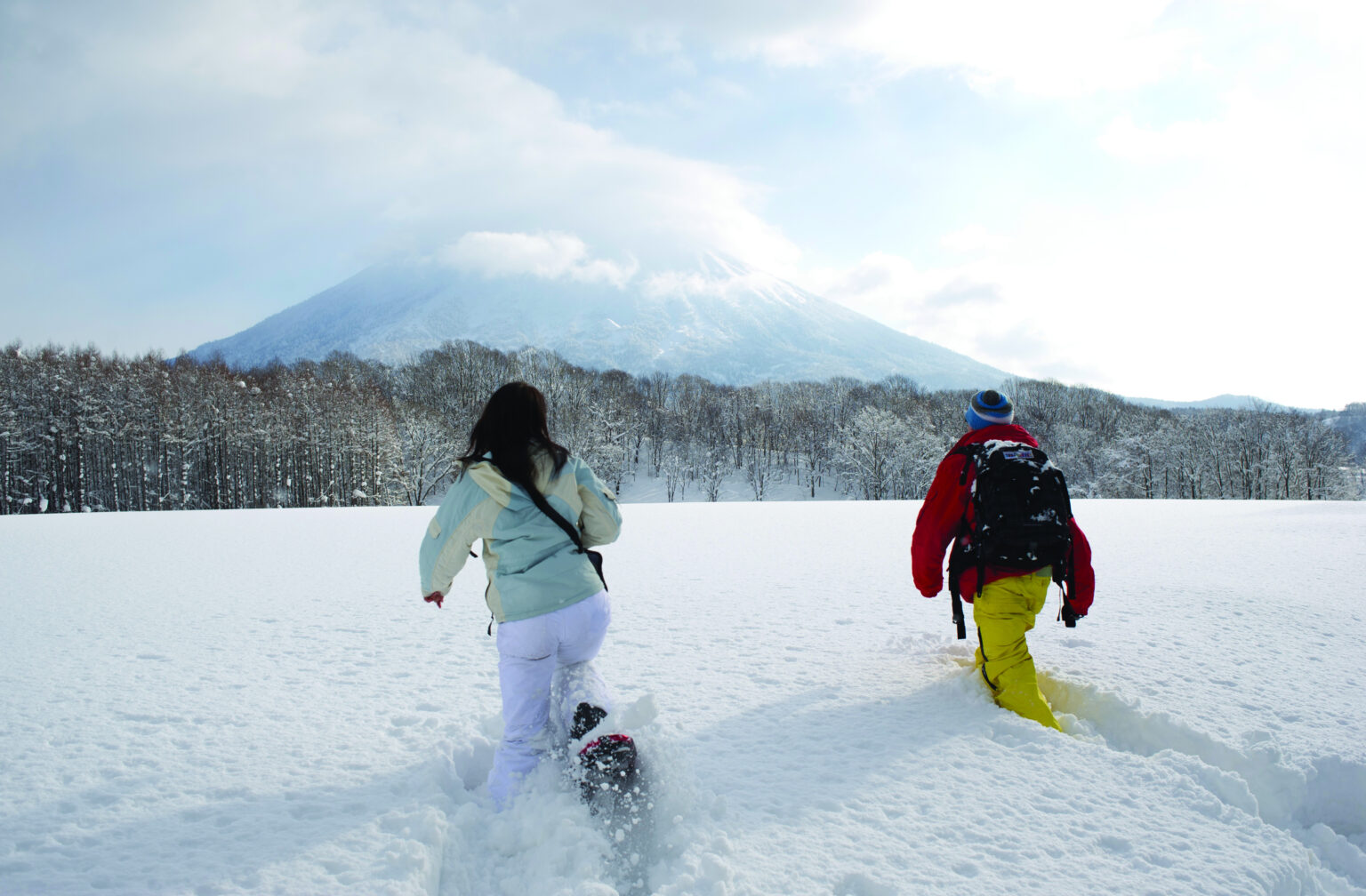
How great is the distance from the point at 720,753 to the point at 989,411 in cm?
261

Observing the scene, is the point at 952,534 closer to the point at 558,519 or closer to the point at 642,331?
the point at 558,519

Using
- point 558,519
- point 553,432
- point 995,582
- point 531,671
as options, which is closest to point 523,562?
point 558,519

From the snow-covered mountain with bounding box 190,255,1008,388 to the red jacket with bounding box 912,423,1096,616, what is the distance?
5611 inches

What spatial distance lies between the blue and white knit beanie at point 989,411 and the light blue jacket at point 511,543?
2.58 m

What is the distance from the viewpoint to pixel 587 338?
17050 cm

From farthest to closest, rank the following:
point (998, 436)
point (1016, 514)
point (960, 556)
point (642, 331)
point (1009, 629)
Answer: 1. point (642, 331)
2. point (998, 436)
3. point (960, 556)
4. point (1009, 629)
5. point (1016, 514)

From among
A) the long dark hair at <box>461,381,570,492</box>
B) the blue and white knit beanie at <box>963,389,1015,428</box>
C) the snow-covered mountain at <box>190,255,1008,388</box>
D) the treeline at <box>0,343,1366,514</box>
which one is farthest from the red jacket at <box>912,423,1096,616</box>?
the snow-covered mountain at <box>190,255,1008,388</box>

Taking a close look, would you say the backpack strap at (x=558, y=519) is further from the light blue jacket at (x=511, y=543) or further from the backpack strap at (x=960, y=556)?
the backpack strap at (x=960, y=556)

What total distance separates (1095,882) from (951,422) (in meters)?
69.1

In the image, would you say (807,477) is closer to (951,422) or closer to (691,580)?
(951,422)

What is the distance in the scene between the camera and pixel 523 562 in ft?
9.61

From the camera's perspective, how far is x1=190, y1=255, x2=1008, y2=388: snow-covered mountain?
15525 centimetres

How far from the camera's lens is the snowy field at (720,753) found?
2.32 meters

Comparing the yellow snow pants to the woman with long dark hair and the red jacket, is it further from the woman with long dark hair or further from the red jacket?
the woman with long dark hair
